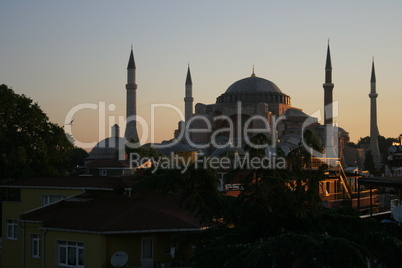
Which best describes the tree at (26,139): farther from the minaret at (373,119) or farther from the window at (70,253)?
the minaret at (373,119)

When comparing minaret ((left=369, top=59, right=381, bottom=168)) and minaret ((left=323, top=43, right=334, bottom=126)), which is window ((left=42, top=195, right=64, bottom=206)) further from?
minaret ((left=369, top=59, right=381, bottom=168))

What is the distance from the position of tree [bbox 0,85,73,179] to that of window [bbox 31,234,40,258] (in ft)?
43.8

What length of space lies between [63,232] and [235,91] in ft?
189

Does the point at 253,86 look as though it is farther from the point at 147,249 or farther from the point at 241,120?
the point at 147,249

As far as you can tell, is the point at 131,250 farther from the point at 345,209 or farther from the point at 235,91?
the point at 235,91

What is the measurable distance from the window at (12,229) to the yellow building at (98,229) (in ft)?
1.25

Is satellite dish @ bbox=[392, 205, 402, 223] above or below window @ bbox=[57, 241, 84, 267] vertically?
above

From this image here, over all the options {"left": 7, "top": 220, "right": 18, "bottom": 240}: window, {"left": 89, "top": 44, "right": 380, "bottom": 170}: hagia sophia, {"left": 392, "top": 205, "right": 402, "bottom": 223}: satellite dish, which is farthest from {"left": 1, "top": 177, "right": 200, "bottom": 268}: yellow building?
{"left": 89, "top": 44, "right": 380, "bottom": 170}: hagia sophia

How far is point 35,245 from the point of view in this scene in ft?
49.6

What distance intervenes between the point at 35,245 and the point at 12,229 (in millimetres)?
2687

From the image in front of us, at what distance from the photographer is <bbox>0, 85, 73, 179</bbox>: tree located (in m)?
28.2

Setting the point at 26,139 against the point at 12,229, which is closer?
the point at 12,229

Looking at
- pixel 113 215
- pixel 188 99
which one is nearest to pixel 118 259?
pixel 113 215

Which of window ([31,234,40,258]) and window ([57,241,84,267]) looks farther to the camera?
window ([31,234,40,258])
